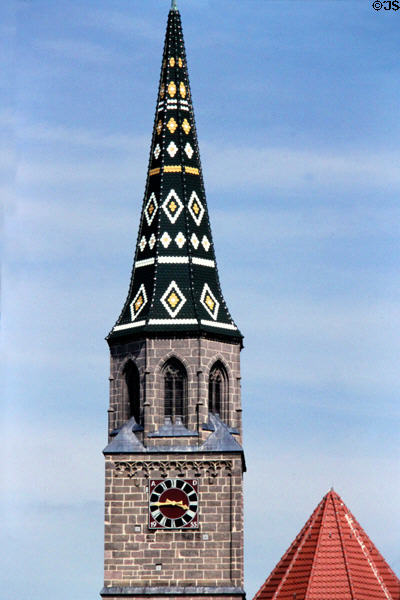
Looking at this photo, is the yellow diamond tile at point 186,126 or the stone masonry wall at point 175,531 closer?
the stone masonry wall at point 175,531

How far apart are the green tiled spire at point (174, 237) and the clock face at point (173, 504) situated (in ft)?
15.6

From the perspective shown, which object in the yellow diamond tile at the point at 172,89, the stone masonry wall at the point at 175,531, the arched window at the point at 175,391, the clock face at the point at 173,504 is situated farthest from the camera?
the yellow diamond tile at the point at 172,89

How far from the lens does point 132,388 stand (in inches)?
2478

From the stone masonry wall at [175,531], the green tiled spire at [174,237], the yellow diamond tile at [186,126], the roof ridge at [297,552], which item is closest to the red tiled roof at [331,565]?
the roof ridge at [297,552]

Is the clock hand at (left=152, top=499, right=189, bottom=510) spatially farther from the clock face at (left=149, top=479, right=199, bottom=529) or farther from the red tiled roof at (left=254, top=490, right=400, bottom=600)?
the red tiled roof at (left=254, top=490, right=400, bottom=600)

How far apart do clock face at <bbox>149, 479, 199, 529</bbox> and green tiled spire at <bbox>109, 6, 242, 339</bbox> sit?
475cm

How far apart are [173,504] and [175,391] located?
3.55m

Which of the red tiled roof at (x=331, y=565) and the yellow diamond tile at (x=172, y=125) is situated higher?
the yellow diamond tile at (x=172, y=125)

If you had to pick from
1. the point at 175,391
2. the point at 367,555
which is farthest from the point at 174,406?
the point at 367,555

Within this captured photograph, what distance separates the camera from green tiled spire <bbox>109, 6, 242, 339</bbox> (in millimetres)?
63062

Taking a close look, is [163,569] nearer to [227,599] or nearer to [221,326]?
[227,599]

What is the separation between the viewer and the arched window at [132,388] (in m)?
62.6

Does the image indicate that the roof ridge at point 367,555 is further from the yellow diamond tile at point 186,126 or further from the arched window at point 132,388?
the yellow diamond tile at point 186,126

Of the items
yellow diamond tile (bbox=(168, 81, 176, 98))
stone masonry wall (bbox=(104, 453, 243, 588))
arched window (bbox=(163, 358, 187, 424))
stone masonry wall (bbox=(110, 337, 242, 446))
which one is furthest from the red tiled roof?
yellow diamond tile (bbox=(168, 81, 176, 98))
